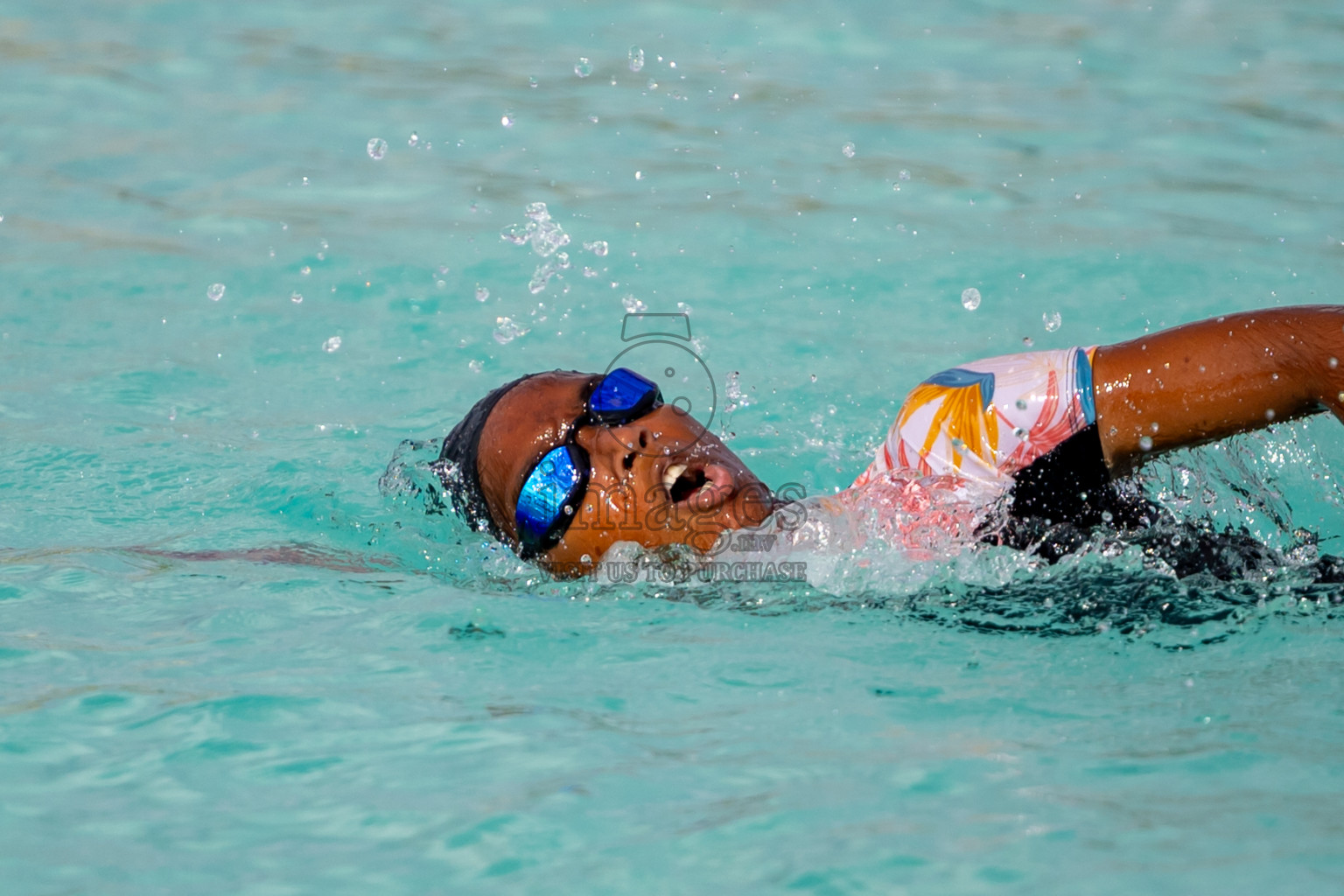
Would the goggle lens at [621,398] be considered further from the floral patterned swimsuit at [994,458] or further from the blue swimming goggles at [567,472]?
the floral patterned swimsuit at [994,458]

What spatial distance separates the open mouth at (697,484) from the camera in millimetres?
3164

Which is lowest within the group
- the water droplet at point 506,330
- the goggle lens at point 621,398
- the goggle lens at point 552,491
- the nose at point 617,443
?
the goggle lens at point 552,491

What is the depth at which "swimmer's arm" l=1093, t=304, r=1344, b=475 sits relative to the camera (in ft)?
8.62

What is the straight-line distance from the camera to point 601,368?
18.0ft

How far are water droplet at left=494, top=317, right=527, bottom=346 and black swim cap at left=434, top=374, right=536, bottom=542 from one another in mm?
2184

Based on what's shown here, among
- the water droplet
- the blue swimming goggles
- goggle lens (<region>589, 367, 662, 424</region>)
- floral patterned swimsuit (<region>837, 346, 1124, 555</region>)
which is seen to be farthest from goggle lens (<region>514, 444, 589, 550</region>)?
the water droplet

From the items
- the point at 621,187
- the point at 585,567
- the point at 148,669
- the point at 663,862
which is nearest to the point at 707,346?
the point at 621,187

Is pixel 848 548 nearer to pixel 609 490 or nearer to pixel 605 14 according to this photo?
pixel 609 490

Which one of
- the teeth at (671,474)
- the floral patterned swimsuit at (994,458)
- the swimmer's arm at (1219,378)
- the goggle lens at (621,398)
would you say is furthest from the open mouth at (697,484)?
the swimmer's arm at (1219,378)

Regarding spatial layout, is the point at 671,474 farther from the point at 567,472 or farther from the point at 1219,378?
the point at 1219,378

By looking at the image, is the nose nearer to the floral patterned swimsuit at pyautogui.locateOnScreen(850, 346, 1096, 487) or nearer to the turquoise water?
the turquoise water

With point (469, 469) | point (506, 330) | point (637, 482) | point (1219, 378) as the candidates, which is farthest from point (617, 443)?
point (506, 330)

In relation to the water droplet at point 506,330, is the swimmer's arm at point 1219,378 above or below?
below

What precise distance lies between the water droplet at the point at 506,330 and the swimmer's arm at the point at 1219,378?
10.9 ft
